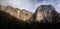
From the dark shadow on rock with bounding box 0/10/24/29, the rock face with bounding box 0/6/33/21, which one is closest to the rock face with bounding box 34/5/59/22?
the rock face with bounding box 0/6/33/21

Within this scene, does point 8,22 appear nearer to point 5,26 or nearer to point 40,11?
point 5,26

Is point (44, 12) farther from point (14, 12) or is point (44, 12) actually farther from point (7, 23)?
point (7, 23)

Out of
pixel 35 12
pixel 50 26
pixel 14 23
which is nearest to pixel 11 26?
pixel 14 23

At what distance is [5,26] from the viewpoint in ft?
1.44

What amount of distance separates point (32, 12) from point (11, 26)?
50 centimetres

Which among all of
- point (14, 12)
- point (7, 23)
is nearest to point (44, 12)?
point (14, 12)

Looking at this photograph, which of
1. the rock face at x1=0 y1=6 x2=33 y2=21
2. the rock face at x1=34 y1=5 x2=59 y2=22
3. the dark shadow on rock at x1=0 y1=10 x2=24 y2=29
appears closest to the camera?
the dark shadow on rock at x1=0 y1=10 x2=24 y2=29

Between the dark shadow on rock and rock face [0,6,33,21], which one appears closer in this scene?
the dark shadow on rock

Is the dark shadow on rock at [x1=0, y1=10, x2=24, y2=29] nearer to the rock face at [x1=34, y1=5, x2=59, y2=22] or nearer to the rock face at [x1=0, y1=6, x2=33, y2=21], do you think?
the rock face at [x1=0, y1=6, x2=33, y2=21]

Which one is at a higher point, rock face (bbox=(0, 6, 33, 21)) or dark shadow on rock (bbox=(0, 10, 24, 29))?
rock face (bbox=(0, 6, 33, 21))

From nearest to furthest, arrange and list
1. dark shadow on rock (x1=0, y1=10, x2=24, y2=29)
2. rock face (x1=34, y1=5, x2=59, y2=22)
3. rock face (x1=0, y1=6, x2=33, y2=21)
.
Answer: dark shadow on rock (x1=0, y1=10, x2=24, y2=29)
rock face (x1=0, y1=6, x2=33, y2=21)
rock face (x1=34, y1=5, x2=59, y2=22)

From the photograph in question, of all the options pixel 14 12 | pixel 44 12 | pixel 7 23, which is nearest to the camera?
pixel 7 23

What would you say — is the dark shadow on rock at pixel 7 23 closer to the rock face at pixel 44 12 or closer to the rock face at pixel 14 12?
the rock face at pixel 14 12

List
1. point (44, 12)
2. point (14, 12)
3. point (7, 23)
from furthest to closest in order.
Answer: point (44, 12) < point (14, 12) < point (7, 23)
